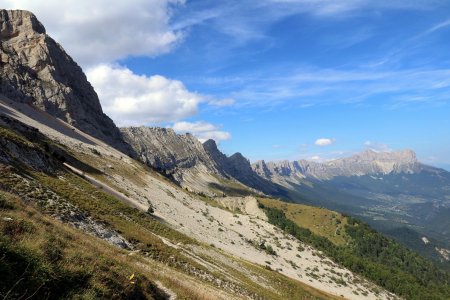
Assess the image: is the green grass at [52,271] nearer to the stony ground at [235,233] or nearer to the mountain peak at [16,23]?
the stony ground at [235,233]

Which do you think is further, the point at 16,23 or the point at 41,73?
the point at 16,23

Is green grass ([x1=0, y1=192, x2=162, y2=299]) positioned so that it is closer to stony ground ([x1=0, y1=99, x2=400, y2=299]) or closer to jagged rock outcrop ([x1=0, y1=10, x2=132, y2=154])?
stony ground ([x1=0, y1=99, x2=400, y2=299])

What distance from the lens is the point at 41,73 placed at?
559 ft

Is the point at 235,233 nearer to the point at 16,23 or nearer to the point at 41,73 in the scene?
the point at 41,73

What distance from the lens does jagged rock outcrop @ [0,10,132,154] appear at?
6053 inches

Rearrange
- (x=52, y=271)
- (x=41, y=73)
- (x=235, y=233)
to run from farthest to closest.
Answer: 1. (x=41, y=73)
2. (x=235, y=233)
3. (x=52, y=271)

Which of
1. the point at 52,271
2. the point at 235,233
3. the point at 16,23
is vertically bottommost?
the point at 235,233

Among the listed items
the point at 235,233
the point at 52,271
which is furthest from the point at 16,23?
the point at 52,271

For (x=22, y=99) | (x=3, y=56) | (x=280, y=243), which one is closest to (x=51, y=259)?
(x=280, y=243)

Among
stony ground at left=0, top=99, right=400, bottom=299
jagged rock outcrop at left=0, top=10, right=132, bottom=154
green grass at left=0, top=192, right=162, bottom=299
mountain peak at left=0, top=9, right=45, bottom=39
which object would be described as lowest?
stony ground at left=0, top=99, right=400, bottom=299

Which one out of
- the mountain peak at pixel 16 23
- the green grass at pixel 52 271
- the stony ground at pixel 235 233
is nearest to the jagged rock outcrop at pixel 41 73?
the mountain peak at pixel 16 23

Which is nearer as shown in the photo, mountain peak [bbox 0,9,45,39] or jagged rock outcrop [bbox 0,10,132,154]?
jagged rock outcrop [bbox 0,10,132,154]

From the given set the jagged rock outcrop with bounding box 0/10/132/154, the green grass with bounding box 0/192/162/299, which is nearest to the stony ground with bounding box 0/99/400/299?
the jagged rock outcrop with bounding box 0/10/132/154

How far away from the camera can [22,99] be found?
14212 centimetres
